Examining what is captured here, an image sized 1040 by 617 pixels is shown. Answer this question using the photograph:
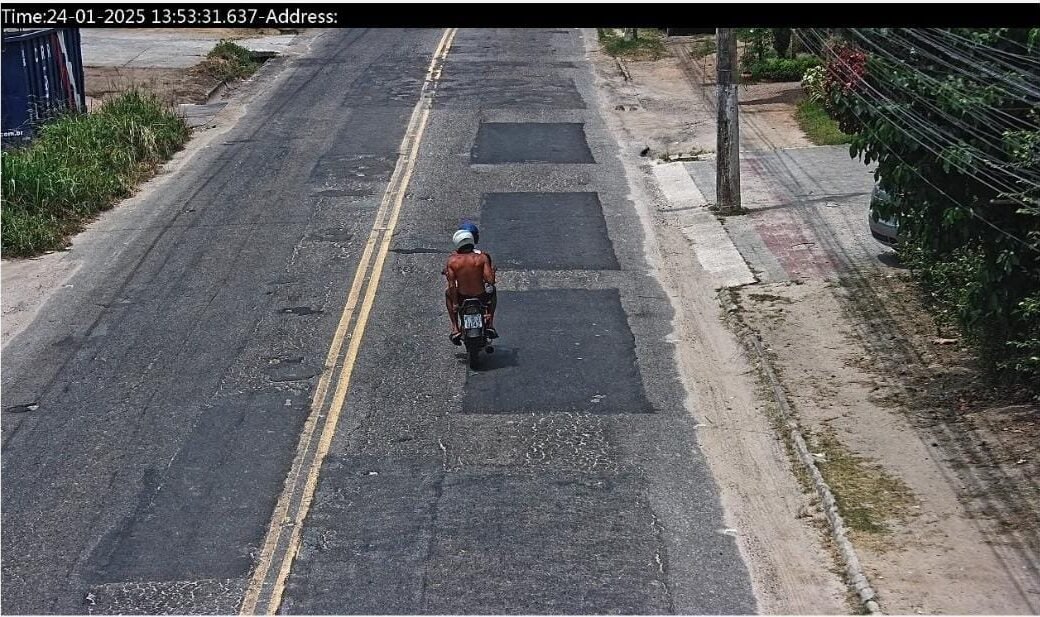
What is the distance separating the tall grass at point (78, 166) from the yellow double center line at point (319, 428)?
4698 millimetres

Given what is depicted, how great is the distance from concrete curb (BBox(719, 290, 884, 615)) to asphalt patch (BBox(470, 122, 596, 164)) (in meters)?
8.87

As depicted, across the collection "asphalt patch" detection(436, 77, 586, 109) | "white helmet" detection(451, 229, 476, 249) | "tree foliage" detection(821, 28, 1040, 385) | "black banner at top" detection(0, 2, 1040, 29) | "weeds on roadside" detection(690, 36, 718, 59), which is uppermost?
"black banner at top" detection(0, 2, 1040, 29)

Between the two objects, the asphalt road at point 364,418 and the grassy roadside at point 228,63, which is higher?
the grassy roadside at point 228,63

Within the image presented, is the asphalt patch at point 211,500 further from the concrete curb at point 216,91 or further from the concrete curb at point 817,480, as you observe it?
the concrete curb at point 216,91

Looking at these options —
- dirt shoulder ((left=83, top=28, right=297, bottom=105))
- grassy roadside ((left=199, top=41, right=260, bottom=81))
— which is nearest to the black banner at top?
dirt shoulder ((left=83, top=28, right=297, bottom=105))

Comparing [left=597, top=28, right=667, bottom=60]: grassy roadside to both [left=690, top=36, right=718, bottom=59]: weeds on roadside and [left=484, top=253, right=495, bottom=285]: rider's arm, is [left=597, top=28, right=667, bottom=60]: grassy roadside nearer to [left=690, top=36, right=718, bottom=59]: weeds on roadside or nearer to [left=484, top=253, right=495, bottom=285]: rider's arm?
[left=690, top=36, right=718, bottom=59]: weeds on roadside

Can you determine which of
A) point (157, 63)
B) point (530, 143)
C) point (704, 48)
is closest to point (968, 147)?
point (530, 143)

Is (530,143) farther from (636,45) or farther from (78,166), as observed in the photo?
(636,45)

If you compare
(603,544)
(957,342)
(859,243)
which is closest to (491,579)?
(603,544)

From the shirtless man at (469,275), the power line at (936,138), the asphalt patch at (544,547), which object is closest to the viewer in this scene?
the asphalt patch at (544,547)

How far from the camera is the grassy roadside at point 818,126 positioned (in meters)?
25.5

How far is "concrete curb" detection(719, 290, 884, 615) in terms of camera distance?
30.4 ft

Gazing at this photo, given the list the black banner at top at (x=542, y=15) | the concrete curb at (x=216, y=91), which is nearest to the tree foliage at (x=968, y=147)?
the black banner at top at (x=542, y=15)

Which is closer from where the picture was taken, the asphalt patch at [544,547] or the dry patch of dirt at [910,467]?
the asphalt patch at [544,547]
